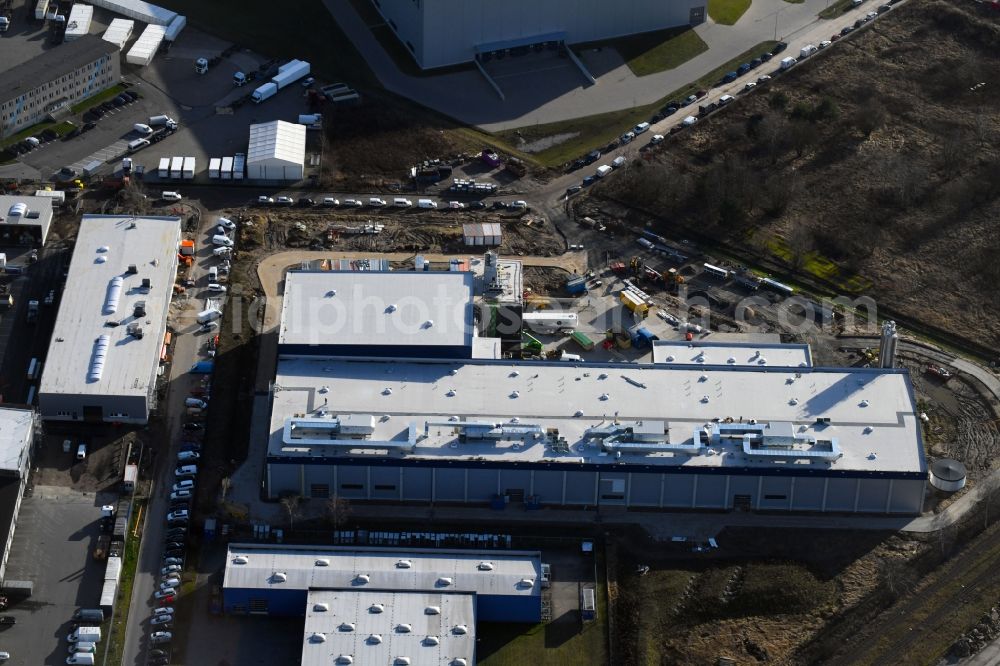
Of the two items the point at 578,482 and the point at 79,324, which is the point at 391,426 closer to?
the point at 578,482

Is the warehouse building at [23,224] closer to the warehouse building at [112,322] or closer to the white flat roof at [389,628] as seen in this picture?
the warehouse building at [112,322]

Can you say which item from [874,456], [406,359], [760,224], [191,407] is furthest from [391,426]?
[760,224]

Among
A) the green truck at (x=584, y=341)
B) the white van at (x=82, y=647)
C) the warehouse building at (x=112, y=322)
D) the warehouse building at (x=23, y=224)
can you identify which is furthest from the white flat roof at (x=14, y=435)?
the green truck at (x=584, y=341)

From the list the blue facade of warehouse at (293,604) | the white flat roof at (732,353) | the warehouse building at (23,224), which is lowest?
the blue facade of warehouse at (293,604)

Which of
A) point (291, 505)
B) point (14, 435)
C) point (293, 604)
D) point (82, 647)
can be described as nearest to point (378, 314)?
point (291, 505)

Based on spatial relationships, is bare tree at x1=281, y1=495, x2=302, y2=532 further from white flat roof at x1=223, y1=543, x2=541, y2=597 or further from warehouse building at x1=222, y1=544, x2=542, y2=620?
warehouse building at x1=222, y1=544, x2=542, y2=620
